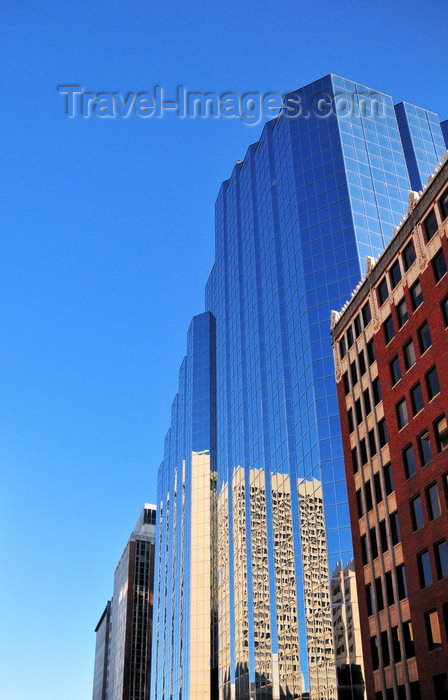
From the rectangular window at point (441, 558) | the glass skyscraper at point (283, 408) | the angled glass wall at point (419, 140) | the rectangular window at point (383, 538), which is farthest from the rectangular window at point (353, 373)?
the angled glass wall at point (419, 140)

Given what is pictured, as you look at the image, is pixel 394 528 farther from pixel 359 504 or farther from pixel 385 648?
pixel 385 648

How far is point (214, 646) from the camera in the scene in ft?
360

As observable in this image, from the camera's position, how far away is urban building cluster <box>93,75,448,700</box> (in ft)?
146

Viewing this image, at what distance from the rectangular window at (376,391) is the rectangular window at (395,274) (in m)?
6.85

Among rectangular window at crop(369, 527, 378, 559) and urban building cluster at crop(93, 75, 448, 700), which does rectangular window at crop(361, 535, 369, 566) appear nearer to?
urban building cluster at crop(93, 75, 448, 700)

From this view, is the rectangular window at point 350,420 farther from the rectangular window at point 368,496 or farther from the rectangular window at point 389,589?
the rectangular window at point 389,589

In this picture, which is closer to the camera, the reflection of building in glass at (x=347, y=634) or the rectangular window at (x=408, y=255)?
the rectangular window at (x=408, y=255)

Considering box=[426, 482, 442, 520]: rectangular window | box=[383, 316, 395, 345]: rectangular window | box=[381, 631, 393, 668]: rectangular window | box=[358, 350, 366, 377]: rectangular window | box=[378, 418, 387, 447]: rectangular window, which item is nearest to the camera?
box=[426, 482, 442, 520]: rectangular window

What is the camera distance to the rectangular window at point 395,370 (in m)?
48.5

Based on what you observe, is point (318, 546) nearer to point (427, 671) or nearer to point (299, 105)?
point (427, 671)

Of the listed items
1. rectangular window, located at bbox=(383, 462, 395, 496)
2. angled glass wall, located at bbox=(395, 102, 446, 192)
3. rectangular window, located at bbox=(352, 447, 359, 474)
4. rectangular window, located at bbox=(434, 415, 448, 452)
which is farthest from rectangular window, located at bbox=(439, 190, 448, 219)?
angled glass wall, located at bbox=(395, 102, 446, 192)

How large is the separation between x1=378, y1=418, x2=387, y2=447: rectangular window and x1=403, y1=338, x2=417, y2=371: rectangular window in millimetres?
4880

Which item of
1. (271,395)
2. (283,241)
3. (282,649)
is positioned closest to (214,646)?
(282,649)

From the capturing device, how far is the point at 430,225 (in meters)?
46.3
